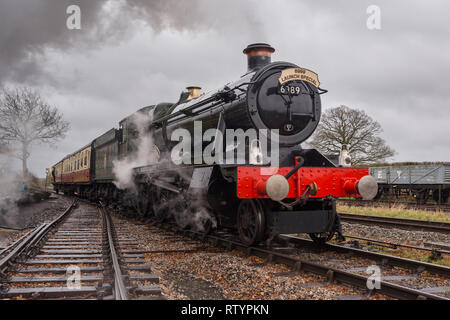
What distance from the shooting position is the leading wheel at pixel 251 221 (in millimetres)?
5785

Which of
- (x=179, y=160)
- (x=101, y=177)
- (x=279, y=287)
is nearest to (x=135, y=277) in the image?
(x=279, y=287)

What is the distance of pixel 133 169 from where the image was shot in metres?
10.7

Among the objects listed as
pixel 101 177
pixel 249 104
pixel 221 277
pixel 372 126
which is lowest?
pixel 221 277

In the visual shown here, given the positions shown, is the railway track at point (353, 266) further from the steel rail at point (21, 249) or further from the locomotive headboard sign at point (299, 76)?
the steel rail at point (21, 249)

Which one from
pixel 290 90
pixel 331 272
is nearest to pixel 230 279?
pixel 331 272

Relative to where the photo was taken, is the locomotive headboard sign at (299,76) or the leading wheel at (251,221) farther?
the locomotive headboard sign at (299,76)

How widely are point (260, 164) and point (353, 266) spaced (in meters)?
1.98

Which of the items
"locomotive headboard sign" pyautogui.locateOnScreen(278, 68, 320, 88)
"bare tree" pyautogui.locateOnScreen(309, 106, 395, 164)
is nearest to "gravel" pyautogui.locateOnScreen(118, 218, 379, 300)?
"locomotive headboard sign" pyautogui.locateOnScreen(278, 68, 320, 88)

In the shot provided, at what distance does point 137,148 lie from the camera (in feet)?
36.2

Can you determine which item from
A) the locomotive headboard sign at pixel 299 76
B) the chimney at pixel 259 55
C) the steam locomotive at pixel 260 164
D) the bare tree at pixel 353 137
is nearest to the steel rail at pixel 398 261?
the steam locomotive at pixel 260 164

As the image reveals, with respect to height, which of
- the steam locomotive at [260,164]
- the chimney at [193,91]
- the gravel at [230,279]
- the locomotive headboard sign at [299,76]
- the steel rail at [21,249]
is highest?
the chimney at [193,91]

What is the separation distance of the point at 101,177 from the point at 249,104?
1068cm

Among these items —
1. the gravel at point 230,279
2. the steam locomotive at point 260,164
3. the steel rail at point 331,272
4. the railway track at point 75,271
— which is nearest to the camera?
the steel rail at point 331,272
